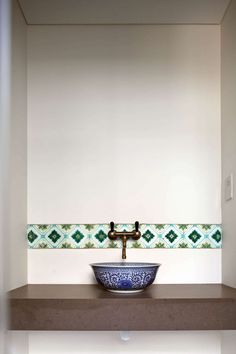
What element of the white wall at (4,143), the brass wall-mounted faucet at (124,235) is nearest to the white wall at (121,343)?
the brass wall-mounted faucet at (124,235)

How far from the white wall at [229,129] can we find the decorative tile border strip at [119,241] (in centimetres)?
11

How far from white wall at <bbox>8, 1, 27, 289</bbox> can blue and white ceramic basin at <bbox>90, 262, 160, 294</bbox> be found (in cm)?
40

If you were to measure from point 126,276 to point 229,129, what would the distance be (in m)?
0.86

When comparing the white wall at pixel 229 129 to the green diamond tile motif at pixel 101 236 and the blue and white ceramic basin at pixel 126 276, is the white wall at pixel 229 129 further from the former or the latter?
the green diamond tile motif at pixel 101 236

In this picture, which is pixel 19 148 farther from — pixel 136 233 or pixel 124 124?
pixel 136 233

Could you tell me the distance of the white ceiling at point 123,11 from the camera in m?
2.19

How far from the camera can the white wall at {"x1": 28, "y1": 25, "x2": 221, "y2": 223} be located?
2.36 metres

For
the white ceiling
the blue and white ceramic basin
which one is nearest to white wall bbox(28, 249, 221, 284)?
the blue and white ceramic basin

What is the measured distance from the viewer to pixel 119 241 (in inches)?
91.9

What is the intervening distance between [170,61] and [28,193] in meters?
0.99

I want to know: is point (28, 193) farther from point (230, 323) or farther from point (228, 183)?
point (230, 323)

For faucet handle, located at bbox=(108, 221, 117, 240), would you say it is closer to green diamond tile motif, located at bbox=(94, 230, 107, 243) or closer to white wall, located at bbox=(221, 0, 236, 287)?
green diamond tile motif, located at bbox=(94, 230, 107, 243)

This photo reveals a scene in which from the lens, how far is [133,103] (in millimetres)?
2402

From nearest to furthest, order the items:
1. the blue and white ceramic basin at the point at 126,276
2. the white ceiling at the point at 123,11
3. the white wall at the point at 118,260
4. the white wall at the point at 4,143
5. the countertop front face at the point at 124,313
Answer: the white wall at the point at 4,143 → the countertop front face at the point at 124,313 → the blue and white ceramic basin at the point at 126,276 → the white ceiling at the point at 123,11 → the white wall at the point at 118,260
